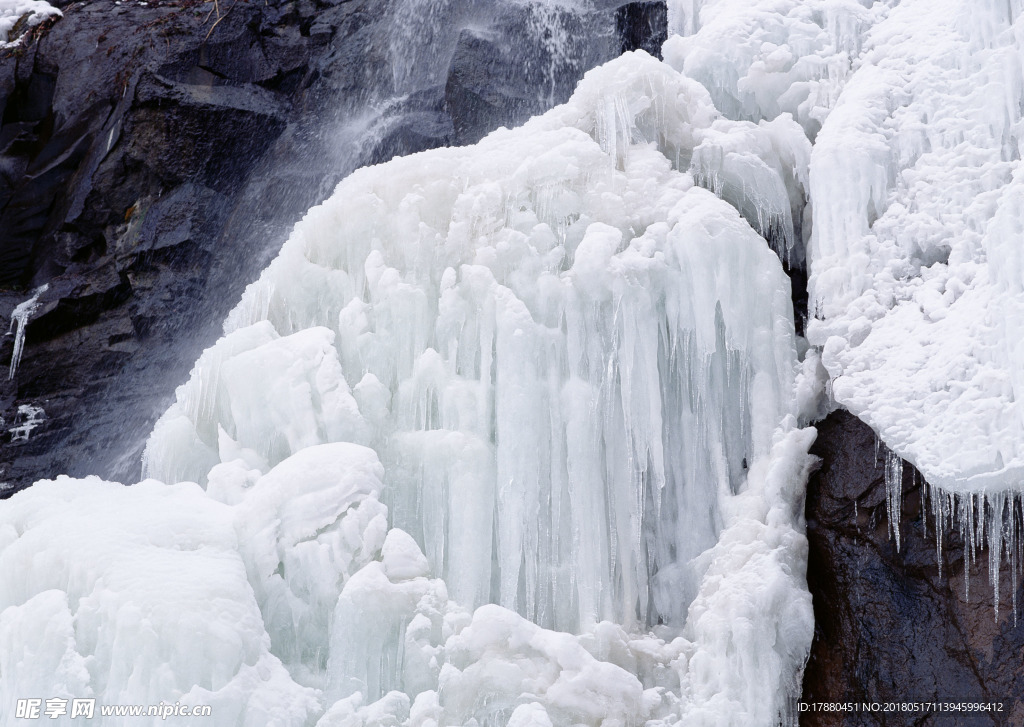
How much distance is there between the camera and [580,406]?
16.7 ft

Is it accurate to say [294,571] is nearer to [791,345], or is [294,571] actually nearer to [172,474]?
[172,474]

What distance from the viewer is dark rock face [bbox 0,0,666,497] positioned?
27.1 feet

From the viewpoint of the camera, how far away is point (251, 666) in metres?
4.27

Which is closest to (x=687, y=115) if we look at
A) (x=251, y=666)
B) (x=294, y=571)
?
(x=294, y=571)

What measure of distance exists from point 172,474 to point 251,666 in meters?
1.65

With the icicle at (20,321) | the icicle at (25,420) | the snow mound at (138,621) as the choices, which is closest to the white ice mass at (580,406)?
the snow mound at (138,621)

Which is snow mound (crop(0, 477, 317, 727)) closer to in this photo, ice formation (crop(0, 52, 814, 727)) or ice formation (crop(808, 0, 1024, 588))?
ice formation (crop(0, 52, 814, 727))

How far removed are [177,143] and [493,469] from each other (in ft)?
17.1

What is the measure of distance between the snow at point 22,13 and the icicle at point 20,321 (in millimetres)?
2493

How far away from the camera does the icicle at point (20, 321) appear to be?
8.41 m

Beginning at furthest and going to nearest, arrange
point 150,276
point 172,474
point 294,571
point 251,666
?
1. point 150,276
2. point 172,474
3. point 294,571
4. point 251,666

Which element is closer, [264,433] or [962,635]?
[962,635]

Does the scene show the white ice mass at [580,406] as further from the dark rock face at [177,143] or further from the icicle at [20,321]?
the icicle at [20,321]

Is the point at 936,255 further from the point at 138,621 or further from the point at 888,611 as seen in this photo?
the point at 138,621
